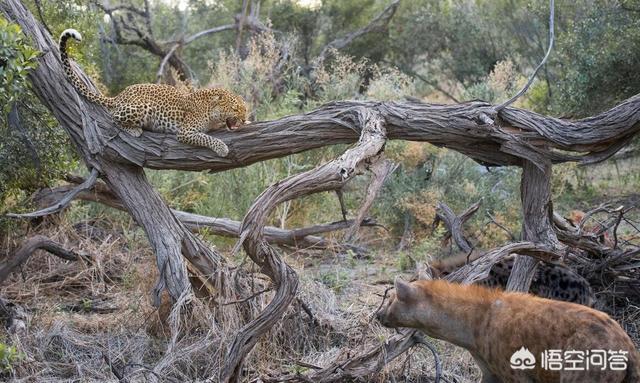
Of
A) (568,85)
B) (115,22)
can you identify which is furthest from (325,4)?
(568,85)

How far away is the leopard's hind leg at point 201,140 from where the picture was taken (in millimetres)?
6730

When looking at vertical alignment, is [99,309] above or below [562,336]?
below

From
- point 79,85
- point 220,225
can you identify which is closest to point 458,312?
point 79,85

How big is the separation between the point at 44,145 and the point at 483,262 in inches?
163

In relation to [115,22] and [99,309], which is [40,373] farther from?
[115,22]

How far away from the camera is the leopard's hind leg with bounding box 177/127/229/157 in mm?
6730

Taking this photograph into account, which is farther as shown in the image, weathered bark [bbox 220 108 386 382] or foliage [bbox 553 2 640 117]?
foliage [bbox 553 2 640 117]

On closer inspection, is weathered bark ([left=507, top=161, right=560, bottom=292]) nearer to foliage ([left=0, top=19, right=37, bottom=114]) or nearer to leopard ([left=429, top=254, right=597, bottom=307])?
leopard ([left=429, top=254, right=597, bottom=307])

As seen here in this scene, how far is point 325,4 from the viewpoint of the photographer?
68.7 ft

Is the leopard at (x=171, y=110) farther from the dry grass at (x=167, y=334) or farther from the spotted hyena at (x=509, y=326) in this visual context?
the spotted hyena at (x=509, y=326)

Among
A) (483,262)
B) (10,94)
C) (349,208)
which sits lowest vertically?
(349,208)

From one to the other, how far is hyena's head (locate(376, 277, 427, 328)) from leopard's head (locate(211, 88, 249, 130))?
7.60 ft

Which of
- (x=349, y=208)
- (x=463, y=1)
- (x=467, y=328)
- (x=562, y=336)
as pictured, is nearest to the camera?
(x=562, y=336)

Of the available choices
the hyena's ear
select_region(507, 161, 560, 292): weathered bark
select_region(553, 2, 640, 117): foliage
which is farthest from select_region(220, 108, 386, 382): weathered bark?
select_region(553, 2, 640, 117): foliage
